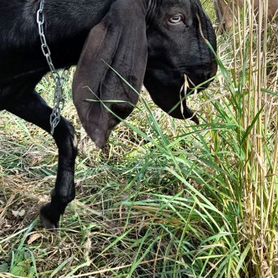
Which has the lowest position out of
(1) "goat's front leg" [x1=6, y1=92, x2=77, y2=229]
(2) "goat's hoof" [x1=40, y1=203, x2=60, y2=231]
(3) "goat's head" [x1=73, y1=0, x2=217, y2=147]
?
(2) "goat's hoof" [x1=40, y1=203, x2=60, y2=231]

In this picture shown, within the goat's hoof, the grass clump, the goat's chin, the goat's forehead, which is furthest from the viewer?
the goat's hoof

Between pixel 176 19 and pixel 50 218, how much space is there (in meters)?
1.14

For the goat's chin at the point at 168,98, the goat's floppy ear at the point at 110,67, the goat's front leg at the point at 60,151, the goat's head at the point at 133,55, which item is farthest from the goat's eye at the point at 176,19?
the goat's front leg at the point at 60,151

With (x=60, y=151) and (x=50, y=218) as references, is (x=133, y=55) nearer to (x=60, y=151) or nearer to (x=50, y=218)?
(x=60, y=151)

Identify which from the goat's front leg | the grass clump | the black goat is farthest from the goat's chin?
the goat's front leg

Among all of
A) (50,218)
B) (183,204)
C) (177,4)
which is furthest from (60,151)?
(177,4)

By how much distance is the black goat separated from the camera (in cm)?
285

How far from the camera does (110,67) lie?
2.85m

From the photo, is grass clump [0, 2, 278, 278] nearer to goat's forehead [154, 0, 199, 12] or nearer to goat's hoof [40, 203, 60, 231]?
goat's hoof [40, 203, 60, 231]

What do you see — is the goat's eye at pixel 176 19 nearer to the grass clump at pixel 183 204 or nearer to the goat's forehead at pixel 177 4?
the goat's forehead at pixel 177 4

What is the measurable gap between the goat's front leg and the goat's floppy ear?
67 cm

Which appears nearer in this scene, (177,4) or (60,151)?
(177,4)

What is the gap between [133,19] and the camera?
2.87 metres

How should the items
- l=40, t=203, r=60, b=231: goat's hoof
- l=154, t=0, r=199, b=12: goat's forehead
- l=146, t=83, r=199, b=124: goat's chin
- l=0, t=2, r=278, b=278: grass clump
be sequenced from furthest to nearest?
1. l=40, t=203, r=60, b=231: goat's hoof
2. l=146, t=83, r=199, b=124: goat's chin
3. l=154, t=0, r=199, b=12: goat's forehead
4. l=0, t=2, r=278, b=278: grass clump
